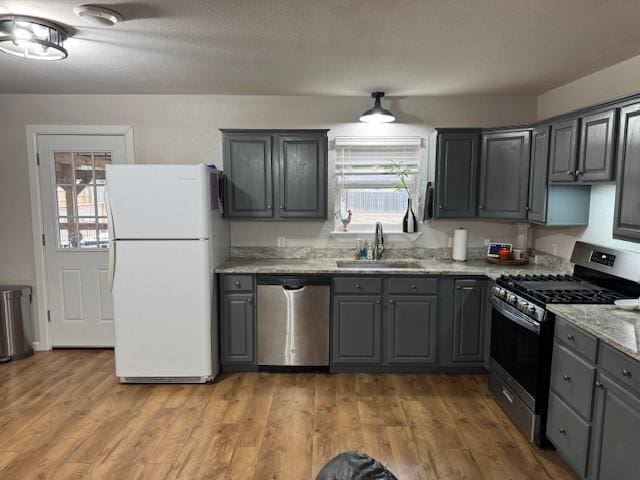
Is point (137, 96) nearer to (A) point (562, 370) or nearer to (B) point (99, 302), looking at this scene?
(B) point (99, 302)

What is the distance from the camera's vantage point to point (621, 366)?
6.29 feet

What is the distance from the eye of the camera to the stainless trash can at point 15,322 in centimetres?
393

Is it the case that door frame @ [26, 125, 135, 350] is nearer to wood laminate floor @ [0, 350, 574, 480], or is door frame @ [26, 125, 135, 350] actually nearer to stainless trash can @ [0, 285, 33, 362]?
stainless trash can @ [0, 285, 33, 362]

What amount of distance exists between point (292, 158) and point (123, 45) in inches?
64.1

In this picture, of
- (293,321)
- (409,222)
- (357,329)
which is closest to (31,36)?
(293,321)

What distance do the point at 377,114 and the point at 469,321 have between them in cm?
195

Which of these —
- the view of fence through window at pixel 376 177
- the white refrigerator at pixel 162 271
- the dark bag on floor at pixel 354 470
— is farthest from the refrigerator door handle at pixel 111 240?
the dark bag on floor at pixel 354 470

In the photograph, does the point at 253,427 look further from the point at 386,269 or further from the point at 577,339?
the point at 577,339

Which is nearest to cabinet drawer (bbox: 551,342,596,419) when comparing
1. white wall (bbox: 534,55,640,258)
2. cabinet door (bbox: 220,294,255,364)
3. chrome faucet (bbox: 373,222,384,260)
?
white wall (bbox: 534,55,640,258)

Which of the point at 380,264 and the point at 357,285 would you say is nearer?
the point at 357,285

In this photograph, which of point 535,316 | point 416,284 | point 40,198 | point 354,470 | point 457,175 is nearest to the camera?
point 354,470

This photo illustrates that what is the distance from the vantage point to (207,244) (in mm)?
3424

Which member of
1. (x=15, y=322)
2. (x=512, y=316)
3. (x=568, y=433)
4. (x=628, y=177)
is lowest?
(x=568, y=433)

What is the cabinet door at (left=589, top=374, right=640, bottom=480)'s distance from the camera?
6.02 feet
